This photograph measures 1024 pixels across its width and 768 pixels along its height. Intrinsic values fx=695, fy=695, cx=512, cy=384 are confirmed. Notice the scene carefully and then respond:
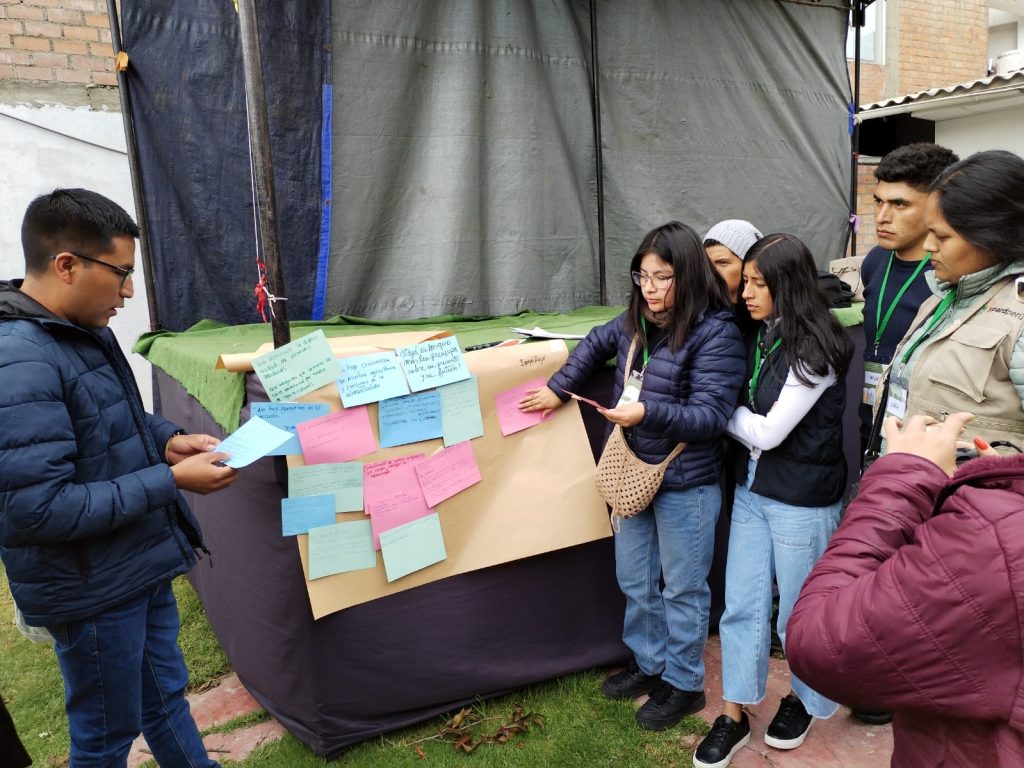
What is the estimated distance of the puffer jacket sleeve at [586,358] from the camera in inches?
89.7

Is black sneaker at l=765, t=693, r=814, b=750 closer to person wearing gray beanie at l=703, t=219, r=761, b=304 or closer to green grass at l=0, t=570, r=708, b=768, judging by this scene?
green grass at l=0, t=570, r=708, b=768

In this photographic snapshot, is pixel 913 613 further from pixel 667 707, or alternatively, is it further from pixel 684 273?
pixel 667 707

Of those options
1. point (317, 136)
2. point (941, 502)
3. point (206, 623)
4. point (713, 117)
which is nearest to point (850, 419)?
point (713, 117)

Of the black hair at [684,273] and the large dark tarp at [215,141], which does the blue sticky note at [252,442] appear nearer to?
the black hair at [684,273]

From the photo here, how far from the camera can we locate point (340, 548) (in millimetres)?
2006

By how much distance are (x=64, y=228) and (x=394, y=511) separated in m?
1.10

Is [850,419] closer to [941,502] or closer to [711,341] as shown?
[711,341]

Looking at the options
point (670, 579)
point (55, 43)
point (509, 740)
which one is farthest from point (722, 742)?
point (55, 43)

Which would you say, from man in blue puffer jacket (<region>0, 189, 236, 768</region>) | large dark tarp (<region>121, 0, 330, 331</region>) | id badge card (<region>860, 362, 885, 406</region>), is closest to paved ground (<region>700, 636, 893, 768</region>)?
id badge card (<region>860, 362, 885, 406</region>)

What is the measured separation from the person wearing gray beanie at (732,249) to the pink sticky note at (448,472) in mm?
1135

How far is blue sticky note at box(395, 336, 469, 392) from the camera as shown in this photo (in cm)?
203

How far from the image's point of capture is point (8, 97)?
13.2 feet


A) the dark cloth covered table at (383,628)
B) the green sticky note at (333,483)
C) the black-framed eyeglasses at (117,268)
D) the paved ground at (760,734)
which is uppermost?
the black-framed eyeglasses at (117,268)

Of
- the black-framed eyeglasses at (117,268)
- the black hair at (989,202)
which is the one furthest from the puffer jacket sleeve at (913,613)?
the black-framed eyeglasses at (117,268)
